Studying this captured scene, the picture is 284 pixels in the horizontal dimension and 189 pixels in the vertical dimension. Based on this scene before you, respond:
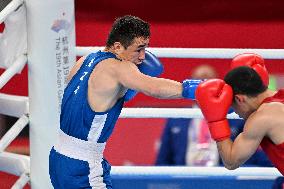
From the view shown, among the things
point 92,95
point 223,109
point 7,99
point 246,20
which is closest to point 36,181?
point 7,99

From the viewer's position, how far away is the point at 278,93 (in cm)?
278

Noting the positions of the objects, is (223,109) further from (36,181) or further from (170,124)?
(170,124)

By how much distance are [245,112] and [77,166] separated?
25.0 inches

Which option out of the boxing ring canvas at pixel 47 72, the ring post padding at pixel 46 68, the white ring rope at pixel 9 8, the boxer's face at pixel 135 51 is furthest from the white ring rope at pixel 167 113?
Result: the white ring rope at pixel 9 8

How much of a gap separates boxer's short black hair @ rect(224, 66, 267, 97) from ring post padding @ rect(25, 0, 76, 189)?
814 mm

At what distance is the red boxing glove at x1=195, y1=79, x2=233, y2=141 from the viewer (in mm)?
2723

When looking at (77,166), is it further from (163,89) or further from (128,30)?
(128,30)

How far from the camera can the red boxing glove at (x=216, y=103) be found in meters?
2.72

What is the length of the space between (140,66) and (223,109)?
0.48 metres

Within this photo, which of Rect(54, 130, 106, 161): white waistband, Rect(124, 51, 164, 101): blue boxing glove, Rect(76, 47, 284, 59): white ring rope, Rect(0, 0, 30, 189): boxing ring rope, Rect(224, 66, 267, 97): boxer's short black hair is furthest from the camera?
Rect(76, 47, 284, 59): white ring rope

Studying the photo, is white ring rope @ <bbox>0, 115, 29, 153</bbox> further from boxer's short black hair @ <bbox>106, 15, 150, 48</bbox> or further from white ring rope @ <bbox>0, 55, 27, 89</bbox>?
boxer's short black hair @ <bbox>106, 15, 150, 48</bbox>

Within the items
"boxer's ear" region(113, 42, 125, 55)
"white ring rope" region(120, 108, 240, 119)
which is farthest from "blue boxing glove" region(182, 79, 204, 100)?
"white ring rope" region(120, 108, 240, 119)

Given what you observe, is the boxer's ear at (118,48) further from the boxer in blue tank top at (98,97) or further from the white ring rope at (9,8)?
the white ring rope at (9,8)

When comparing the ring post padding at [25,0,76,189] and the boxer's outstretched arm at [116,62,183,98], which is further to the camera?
the ring post padding at [25,0,76,189]
